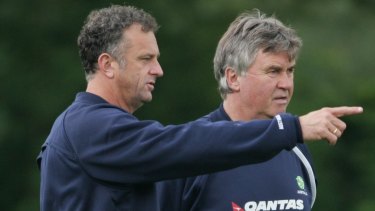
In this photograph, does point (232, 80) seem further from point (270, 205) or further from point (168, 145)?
point (168, 145)

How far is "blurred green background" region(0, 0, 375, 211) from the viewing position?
9203 mm

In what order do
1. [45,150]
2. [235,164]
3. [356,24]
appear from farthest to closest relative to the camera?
[356,24] → [45,150] → [235,164]

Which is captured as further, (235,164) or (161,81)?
(161,81)

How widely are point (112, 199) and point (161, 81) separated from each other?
185 inches

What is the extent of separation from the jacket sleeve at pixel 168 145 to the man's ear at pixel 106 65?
0.20 metres

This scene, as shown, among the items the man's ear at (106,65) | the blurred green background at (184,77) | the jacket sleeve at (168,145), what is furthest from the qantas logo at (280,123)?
the blurred green background at (184,77)

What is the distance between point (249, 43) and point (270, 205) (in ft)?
2.11

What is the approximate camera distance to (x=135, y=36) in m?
4.84

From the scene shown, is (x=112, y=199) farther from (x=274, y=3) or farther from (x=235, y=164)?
(x=274, y=3)

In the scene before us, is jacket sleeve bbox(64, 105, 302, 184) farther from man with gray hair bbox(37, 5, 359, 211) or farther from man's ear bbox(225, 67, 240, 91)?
man's ear bbox(225, 67, 240, 91)

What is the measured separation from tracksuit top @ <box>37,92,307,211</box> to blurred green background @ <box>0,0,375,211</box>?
4.31m

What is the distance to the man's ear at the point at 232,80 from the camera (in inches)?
206

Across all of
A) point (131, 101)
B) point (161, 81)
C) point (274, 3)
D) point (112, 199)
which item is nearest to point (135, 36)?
point (131, 101)

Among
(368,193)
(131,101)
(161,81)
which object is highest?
(131,101)
